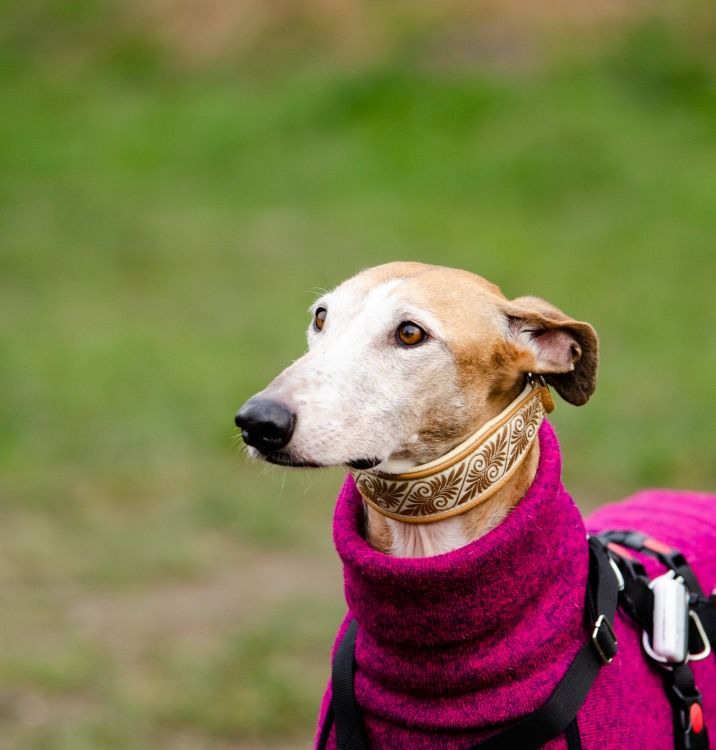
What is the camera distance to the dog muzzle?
2.48 meters

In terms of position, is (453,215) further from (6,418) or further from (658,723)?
(658,723)

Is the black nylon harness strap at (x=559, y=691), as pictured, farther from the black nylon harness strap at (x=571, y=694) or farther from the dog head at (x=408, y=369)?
the dog head at (x=408, y=369)

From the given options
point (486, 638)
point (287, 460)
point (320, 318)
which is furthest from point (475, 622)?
point (320, 318)

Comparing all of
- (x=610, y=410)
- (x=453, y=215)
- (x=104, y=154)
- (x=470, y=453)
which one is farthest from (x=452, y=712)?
(x=104, y=154)

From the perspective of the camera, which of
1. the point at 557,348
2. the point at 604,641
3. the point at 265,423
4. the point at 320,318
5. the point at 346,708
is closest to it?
the point at 265,423

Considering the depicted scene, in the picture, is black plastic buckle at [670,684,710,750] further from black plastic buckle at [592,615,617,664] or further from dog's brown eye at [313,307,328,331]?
dog's brown eye at [313,307,328,331]

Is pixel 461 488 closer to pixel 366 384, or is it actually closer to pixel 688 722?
pixel 366 384

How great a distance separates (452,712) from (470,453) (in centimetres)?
54

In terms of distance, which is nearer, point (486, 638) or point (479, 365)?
point (486, 638)

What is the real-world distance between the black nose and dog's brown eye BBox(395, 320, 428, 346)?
351 mm

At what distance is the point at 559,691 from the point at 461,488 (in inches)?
18.2

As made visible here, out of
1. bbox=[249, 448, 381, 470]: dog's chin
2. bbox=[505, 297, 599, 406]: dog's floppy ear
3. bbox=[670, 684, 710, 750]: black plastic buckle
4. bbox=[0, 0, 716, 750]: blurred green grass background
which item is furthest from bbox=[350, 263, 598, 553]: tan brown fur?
bbox=[0, 0, 716, 750]: blurred green grass background

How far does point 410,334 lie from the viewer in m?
2.57

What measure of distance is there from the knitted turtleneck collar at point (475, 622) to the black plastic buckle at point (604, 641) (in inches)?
2.0
